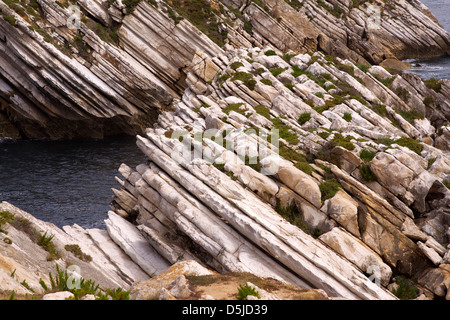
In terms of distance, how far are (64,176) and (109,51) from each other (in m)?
21.0

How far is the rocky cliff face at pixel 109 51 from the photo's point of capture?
5853 centimetres

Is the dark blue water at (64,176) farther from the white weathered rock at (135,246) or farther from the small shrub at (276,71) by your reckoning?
the small shrub at (276,71)

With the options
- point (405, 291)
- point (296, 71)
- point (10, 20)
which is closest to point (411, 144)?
point (405, 291)

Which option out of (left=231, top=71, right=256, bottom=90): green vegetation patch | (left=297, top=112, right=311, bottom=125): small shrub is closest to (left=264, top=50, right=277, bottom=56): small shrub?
(left=231, top=71, right=256, bottom=90): green vegetation patch

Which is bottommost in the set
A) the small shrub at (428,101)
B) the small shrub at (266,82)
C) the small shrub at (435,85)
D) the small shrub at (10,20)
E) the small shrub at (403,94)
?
the small shrub at (10,20)

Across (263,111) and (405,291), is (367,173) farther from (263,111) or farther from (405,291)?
(263,111)

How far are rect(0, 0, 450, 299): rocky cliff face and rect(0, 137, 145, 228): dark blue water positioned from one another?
5041 mm

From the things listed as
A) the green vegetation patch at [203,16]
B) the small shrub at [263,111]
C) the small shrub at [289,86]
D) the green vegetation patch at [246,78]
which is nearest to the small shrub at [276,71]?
the green vegetation patch at [246,78]

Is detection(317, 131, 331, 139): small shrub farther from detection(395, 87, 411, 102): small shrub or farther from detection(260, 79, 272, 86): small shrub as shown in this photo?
detection(395, 87, 411, 102): small shrub

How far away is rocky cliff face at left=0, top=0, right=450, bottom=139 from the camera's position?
58531mm

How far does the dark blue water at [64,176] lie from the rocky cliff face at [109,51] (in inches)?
145

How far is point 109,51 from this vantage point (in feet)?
207

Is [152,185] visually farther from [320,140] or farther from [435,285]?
[435,285]

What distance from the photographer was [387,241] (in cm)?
2848
